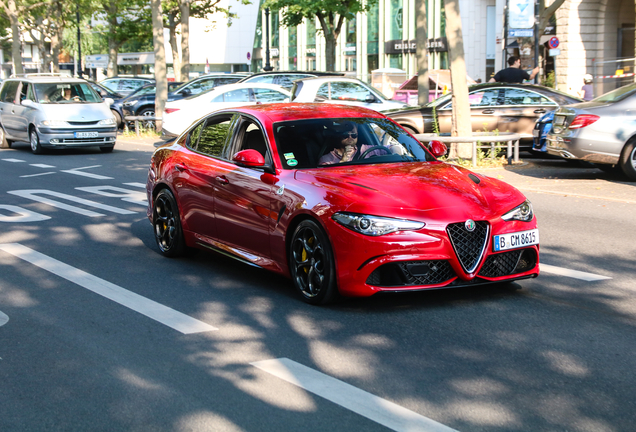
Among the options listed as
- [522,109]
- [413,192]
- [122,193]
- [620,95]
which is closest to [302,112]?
[413,192]

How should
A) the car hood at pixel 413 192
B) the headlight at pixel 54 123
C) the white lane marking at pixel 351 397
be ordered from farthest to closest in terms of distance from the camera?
the headlight at pixel 54 123 < the car hood at pixel 413 192 < the white lane marking at pixel 351 397

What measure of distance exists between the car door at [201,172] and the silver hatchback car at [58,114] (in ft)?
43.5

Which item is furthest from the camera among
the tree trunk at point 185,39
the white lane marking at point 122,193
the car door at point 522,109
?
the tree trunk at point 185,39

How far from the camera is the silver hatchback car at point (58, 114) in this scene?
20.5 m

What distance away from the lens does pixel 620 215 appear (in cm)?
1023

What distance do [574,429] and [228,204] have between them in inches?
154

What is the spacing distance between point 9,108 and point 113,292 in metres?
16.9

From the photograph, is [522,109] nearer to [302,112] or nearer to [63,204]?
[63,204]

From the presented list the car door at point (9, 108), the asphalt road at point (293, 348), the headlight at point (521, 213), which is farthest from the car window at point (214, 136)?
the car door at point (9, 108)

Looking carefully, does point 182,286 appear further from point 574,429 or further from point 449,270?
point 574,429

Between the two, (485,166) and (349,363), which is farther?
(485,166)

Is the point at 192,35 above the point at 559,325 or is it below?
above

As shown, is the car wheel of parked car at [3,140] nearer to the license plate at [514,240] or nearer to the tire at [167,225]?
the tire at [167,225]

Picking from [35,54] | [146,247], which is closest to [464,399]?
[146,247]
